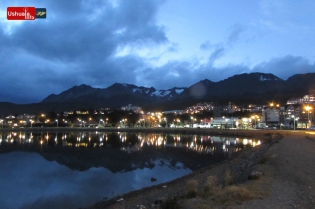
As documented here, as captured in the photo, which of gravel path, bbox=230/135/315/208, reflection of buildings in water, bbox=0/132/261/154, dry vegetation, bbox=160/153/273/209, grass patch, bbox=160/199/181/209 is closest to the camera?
gravel path, bbox=230/135/315/208

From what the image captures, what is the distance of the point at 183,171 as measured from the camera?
23.1 m

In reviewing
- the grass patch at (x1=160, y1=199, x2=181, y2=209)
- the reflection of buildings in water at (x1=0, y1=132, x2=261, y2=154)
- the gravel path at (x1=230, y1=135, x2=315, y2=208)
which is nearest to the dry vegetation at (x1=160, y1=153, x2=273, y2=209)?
the grass patch at (x1=160, y1=199, x2=181, y2=209)

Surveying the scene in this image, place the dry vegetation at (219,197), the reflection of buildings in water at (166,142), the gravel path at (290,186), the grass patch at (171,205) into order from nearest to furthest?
1. the gravel path at (290,186)
2. the dry vegetation at (219,197)
3. the grass patch at (171,205)
4. the reflection of buildings in water at (166,142)

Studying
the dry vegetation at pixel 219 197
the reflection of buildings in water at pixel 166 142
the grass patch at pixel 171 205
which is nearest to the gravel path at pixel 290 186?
the dry vegetation at pixel 219 197

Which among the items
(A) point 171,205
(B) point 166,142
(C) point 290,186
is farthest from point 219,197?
(B) point 166,142

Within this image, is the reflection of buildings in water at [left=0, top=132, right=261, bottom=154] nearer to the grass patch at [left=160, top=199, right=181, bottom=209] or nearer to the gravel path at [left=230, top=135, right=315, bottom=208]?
the gravel path at [left=230, top=135, right=315, bottom=208]

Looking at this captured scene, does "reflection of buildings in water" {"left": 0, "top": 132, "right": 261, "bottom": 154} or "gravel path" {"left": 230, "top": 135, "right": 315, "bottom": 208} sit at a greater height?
"gravel path" {"left": 230, "top": 135, "right": 315, "bottom": 208}

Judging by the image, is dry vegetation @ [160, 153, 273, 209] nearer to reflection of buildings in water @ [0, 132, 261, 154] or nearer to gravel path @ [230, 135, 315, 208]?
gravel path @ [230, 135, 315, 208]

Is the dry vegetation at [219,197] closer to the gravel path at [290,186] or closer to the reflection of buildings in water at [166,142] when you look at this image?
the gravel path at [290,186]

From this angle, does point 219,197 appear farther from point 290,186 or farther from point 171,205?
point 290,186

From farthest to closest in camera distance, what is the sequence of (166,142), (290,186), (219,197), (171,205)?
(166,142) → (290,186) → (219,197) → (171,205)

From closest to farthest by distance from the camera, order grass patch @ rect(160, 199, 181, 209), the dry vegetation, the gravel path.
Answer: the gravel path < the dry vegetation < grass patch @ rect(160, 199, 181, 209)

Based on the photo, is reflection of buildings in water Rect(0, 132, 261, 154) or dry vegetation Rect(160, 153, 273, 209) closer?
dry vegetation Rect(160, 153, 273, 209)

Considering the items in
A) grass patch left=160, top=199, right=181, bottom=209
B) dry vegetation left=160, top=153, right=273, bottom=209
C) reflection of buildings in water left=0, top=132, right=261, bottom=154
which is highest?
dry vegetation left=160, top=153, right=273, bottom=209
